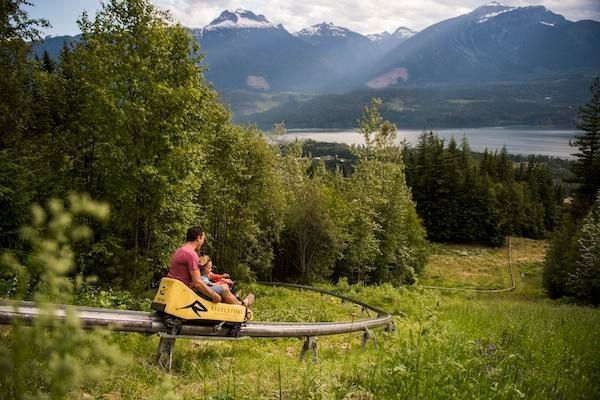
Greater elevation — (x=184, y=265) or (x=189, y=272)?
(x=184, y=265)

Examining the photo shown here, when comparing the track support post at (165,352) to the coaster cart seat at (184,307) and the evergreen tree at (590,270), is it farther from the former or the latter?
the evergreen tree at (590,270)

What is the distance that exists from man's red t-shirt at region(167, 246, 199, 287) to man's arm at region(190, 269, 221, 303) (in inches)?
3.6

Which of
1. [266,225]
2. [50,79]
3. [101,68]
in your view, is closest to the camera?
[101,68]

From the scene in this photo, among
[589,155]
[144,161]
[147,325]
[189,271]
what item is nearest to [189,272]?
[189,271]

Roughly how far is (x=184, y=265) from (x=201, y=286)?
47 centimetres

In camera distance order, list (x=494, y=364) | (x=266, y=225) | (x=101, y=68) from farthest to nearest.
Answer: (x=266, y=225), (x=101, y=68), (x=494, y=364)

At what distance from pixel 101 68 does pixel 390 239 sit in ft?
116

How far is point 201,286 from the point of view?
770cm

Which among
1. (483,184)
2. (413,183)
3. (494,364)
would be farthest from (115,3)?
(483,184)

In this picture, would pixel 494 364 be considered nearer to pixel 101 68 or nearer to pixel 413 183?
pixel 101 68

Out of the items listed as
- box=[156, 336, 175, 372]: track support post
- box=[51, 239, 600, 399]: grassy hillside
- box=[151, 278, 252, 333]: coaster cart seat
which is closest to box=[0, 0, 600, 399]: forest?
box=[51, 239, 600, 399]: grassy hillside

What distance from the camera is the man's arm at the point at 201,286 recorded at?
7.68 metres

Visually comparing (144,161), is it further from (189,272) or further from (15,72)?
(189,272)

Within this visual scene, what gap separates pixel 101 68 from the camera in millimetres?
18797
